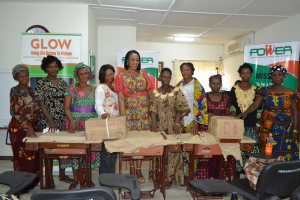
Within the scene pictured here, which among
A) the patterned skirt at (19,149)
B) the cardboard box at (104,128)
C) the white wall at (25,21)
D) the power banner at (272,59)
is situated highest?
the white wall at (25,21)

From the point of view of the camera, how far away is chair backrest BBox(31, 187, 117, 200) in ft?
3.34

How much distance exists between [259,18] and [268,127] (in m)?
3.08

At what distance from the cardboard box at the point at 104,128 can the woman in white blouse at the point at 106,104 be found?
0.22 m

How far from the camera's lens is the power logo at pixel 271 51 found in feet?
13.6

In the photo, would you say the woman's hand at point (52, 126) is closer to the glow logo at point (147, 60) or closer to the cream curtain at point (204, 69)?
the glow logo at point (147, 60)

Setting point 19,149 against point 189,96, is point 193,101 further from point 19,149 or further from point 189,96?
point 19,149

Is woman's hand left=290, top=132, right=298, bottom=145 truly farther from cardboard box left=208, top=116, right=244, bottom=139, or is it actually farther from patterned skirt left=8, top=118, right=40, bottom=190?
patterned skirt left=8, top=118, right=40, bottom=190

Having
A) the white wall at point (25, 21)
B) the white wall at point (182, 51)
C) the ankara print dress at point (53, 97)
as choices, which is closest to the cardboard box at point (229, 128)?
the ankara print dress at point (53, 97)

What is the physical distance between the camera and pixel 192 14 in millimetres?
4758

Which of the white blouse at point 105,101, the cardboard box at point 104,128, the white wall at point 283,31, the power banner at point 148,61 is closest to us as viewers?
the cardboard box at point 104,128

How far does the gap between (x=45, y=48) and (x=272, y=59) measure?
13.7ft

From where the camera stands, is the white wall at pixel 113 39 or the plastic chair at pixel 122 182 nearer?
the plastic chair at pixel 122 182

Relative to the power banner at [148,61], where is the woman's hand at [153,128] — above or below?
below

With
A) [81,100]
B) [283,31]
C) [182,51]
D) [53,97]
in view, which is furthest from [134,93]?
[182,51]
